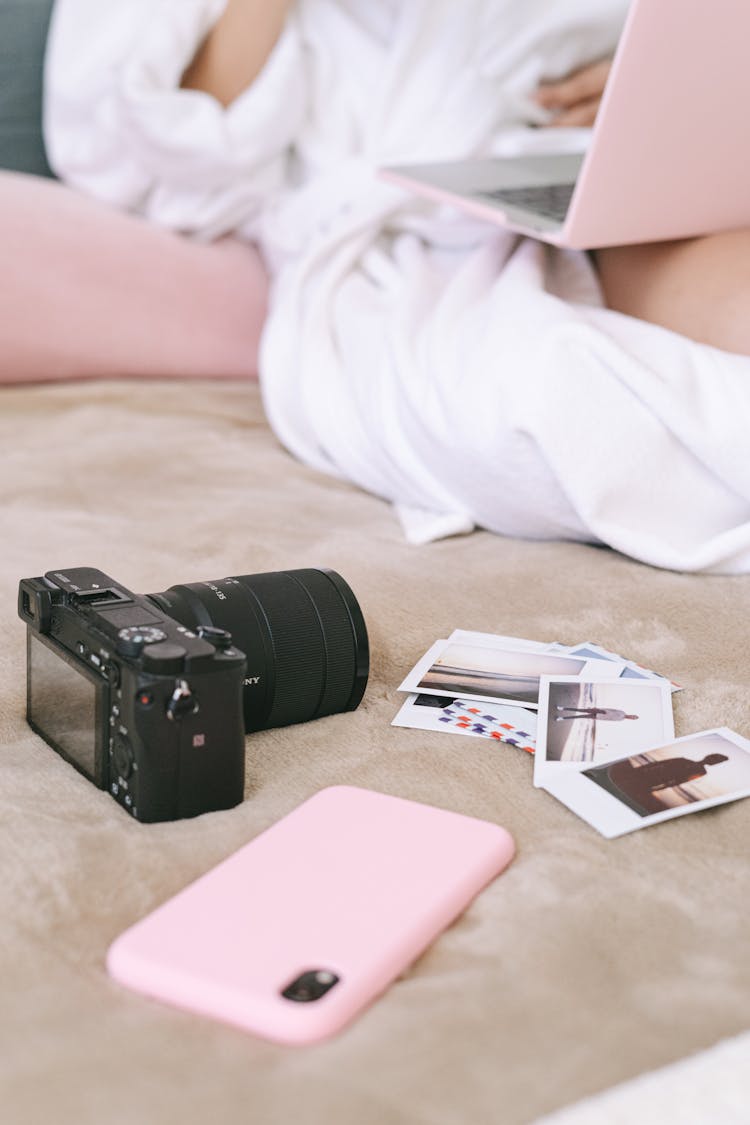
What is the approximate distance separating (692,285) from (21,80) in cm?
94

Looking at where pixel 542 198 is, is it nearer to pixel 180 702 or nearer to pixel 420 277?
pixel 420 277

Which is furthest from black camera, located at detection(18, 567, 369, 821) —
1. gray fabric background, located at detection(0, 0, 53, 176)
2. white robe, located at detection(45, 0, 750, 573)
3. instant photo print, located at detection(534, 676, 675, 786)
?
gray fabric background, located at detection(0, 0, 53, 176)

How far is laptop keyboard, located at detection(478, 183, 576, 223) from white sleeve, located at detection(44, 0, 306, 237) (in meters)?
0.42

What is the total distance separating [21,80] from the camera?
5.71ft

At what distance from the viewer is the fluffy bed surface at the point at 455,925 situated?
0.58 metres

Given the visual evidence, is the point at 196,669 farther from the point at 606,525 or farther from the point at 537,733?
the point at 606,525

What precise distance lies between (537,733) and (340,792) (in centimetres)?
17

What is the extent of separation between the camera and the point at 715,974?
0.67 m

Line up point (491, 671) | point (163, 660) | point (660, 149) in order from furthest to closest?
1. point (660, 149)
2. point (491, 671)
3. point (163, 660)

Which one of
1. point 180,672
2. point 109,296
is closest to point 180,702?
point 180,672

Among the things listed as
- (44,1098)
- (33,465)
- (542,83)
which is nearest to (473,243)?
(542,83)

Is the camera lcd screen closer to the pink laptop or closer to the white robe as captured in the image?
the white robe

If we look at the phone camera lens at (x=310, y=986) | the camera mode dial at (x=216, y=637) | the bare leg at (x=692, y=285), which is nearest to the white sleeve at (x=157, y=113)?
the bare leg at (x=692, y=285)

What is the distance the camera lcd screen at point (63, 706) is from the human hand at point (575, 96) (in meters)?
1.24
